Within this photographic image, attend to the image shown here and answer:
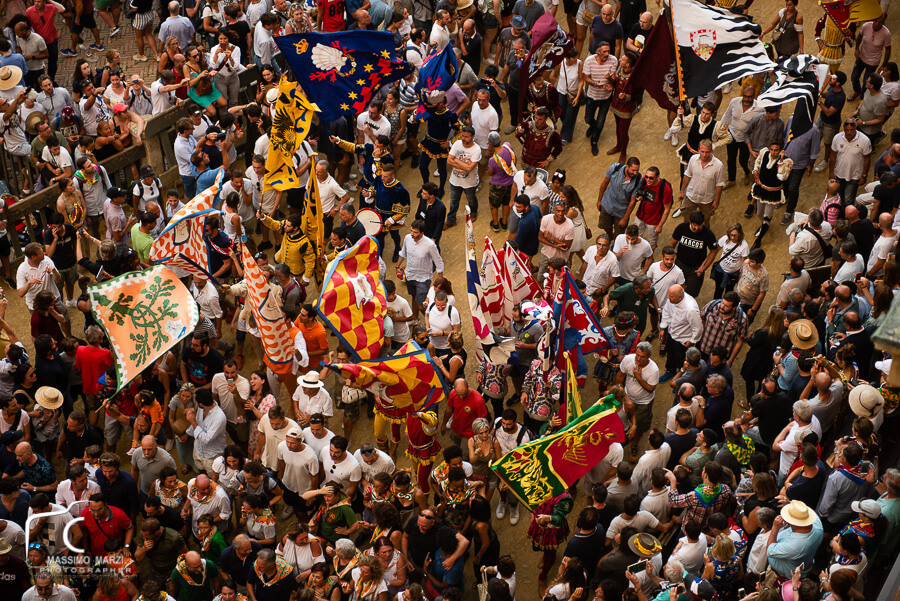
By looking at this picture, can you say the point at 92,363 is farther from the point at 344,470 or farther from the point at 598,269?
→ the point at 598,269

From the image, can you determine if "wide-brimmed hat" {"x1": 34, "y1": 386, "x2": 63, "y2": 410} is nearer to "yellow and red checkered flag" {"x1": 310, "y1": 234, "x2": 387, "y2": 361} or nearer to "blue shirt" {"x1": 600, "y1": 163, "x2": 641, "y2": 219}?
"yellow and red checkered flag" {"x1": 310, "y1": 234, "x2": 387, "y2": 361}

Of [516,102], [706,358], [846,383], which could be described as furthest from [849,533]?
[516,102]

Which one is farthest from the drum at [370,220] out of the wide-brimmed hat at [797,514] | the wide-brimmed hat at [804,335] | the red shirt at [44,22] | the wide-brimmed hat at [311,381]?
the red shirt at [44,22]

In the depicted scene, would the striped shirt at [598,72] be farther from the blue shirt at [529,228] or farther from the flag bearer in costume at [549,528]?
the flag bearer in costume at [549,528]

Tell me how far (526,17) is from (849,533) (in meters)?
11.1

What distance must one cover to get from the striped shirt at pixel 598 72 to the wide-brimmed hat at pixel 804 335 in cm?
607

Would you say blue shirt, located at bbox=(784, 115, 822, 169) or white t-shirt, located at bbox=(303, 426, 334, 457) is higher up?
blue shirt, located at bbox=(784, 115, 822, 169)

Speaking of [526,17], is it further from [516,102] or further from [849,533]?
[849,533]

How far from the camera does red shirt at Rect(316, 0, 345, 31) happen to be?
18.9m

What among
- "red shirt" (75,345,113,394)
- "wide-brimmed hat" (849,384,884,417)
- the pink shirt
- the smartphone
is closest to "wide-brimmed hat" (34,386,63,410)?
"red shirt" (75,345,113,394)

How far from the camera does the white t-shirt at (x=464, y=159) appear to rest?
1669cm

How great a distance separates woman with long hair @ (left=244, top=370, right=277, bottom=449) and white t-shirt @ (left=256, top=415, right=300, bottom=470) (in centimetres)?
24

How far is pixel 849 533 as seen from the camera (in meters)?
10.5

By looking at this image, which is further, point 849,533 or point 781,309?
point 781,309
